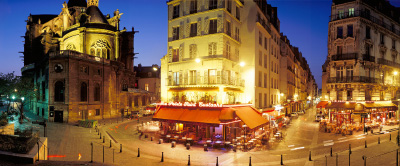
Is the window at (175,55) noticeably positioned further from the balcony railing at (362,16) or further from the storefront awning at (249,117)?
the balcony railing at (362,16)

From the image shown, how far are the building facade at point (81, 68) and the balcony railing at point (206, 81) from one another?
19000 millimetres

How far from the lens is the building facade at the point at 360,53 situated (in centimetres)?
3319

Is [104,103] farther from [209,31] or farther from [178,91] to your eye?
[209,31]

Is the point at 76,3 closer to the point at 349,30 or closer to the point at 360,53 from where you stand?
the point at 349,30

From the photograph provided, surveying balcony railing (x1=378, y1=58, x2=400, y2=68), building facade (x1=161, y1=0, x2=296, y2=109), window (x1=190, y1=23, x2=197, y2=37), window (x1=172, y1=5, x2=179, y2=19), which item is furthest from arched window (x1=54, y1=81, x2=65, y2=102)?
balcony railing (x1=378, y1=58, x2=400, y2=68)

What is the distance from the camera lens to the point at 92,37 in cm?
4616

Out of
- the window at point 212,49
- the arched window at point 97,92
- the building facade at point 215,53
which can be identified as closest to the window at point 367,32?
the building facade at point 215,53

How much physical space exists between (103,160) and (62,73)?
26601mm

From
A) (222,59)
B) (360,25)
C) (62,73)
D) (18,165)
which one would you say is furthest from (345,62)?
(62,73)

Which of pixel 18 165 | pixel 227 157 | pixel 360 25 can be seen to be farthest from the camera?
pixel 360 25

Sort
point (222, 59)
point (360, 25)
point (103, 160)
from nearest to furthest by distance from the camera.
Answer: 1. point (103, 160)
2. point (222, 59)
3. point (360, 25)

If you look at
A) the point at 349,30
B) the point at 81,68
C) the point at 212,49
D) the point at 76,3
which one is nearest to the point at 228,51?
the point at 212,49

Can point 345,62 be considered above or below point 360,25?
below

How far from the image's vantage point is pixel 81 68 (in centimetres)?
3719
